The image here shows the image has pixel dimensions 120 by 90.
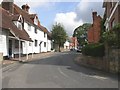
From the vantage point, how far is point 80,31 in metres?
132

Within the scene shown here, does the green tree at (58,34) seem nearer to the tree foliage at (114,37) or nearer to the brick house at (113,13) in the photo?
the brick house at (113,13)

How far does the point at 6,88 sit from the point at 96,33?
135 ft

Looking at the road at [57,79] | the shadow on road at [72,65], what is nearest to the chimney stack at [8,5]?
the shadow on road at [72,65]

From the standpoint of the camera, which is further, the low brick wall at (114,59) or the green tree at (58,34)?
the green tree at (58,34)

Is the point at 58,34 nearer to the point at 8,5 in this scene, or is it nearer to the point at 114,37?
the point at 8,5

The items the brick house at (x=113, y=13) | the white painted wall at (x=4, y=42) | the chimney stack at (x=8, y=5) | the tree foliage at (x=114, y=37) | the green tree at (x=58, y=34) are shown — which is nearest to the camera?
the tree foliage at (x=114, y=37)

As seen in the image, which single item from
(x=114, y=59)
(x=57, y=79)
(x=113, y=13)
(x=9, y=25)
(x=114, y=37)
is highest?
(x=113, y=13)

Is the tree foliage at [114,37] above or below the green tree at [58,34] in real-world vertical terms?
below

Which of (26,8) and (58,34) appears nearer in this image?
(26,8)

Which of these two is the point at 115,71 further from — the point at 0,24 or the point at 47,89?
the point at 0,24

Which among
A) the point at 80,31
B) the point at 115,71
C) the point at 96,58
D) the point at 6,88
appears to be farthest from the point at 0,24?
the point at 80,31

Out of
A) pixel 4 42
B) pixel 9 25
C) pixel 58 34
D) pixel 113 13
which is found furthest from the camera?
pixel 58 34

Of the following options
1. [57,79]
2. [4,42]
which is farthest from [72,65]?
[57,79]

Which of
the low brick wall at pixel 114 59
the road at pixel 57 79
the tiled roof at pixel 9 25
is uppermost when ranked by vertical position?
the tiled roof at pixel 9 25
